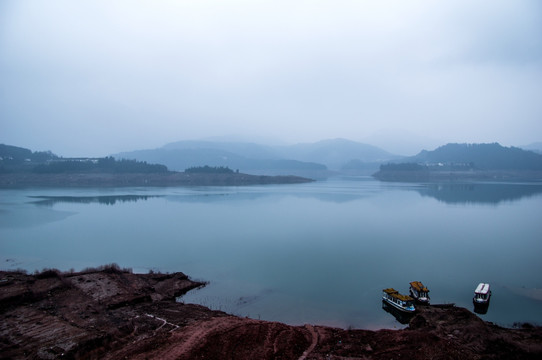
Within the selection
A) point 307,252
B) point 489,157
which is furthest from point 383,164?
point 307,252

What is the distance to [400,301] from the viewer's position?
20.8ft

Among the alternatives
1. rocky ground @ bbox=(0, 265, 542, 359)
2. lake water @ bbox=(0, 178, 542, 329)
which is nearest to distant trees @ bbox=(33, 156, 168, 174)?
lake water @ bbox=(0, 178, 542, 329)

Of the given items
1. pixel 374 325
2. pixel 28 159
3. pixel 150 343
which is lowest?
pixel 374 325

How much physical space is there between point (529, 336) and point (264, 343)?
3704 mm

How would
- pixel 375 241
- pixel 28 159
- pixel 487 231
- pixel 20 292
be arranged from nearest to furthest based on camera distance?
pixel 20 292 < pixel 375 241 < pixel 487 231 < pixel 28 159

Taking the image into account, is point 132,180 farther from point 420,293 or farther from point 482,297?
point 482,297

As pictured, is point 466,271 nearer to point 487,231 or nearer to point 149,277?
point 487,231

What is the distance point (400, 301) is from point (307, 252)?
472 cm

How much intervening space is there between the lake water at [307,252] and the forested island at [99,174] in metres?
21.0

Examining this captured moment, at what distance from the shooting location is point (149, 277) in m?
8.02

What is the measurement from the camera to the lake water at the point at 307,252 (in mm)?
A: 7043

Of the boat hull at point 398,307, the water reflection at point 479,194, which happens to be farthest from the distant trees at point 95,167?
the boat hull at point 398,307

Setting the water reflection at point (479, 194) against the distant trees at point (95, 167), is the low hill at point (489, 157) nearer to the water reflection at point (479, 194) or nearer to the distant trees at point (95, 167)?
the water reflection at point (479, 194)

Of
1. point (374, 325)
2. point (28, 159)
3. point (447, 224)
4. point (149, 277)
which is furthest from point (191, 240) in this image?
point (28, 159)
